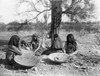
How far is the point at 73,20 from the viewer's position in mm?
8320

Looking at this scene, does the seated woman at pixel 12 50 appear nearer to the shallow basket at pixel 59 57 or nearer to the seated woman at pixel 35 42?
the shallow basket at pixel 59 57

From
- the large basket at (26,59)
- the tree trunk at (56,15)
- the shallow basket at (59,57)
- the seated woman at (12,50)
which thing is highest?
the tree trunk at (56,15)

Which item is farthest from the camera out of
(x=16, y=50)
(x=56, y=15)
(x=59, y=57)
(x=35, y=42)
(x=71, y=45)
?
(x=56, y=15)

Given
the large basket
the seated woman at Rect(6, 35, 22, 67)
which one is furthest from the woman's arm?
the large basket

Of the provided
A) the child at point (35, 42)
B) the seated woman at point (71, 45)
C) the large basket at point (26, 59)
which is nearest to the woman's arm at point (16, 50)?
the large basket at point (26, 59)

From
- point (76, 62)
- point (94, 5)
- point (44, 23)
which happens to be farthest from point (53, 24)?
point (76, 62)

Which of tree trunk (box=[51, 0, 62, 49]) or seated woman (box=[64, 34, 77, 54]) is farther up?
tree trunk (box=[51, 0, 62, 49])

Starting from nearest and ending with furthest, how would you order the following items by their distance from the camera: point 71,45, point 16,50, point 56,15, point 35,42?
point 16,50 → point 71,45 → point 35,42 → point 56,15

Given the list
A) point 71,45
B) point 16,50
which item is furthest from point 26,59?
point 71,45

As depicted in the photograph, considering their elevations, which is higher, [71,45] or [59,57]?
[71,45]

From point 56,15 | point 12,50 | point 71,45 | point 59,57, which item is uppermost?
point 56,15

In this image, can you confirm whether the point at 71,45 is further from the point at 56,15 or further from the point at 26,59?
the point at 56,15

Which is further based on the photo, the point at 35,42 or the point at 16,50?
the point at 35,42

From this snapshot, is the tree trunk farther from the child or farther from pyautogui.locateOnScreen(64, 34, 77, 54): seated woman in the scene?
pyautogui.locateOnScreen(64, 34, 77, 54): seated woman
